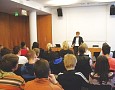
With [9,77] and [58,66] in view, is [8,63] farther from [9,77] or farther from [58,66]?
[58,66]

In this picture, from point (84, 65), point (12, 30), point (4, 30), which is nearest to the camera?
point (84, 65)

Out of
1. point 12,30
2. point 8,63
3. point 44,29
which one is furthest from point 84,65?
point 12,30

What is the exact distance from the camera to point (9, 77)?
82.0 inches

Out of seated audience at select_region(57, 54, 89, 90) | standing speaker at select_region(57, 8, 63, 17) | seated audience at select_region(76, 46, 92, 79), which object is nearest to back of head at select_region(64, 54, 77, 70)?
seated audience at select_region(57, 54, 89, 90)

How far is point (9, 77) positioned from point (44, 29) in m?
9.51

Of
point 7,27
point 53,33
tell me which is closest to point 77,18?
point 53,33

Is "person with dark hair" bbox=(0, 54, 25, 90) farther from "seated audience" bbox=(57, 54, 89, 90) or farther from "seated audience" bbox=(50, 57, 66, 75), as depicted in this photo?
"seated audience" bbox=(50, 57, 66, 75)

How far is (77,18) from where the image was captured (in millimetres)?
10859

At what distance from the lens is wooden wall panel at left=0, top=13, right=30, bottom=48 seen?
10.6 m

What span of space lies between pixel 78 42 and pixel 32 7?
275 cm

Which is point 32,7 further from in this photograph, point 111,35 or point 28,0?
point 111,35

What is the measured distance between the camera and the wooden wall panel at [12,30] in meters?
10.6

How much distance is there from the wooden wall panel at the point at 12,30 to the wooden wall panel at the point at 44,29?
1.38 meters

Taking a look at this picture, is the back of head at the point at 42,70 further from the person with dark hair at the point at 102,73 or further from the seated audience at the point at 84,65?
the seated audience at the point at 84,65
